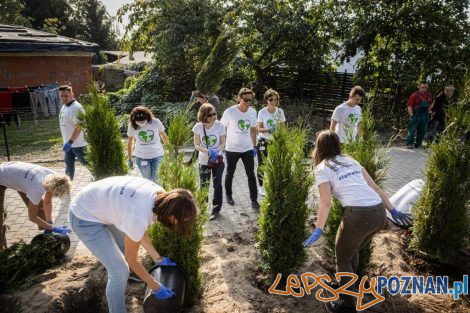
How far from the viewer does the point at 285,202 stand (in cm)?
357

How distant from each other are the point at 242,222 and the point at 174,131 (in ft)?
6.38

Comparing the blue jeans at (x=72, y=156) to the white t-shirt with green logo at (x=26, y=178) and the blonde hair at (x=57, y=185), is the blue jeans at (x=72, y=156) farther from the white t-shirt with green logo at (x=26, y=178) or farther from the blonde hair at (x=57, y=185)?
the blonde hair at (x=57, y=185)

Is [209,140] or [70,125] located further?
[70,125]

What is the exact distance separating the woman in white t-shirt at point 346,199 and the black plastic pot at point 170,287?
1196 mm

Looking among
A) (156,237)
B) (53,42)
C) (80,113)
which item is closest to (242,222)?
(156,237)

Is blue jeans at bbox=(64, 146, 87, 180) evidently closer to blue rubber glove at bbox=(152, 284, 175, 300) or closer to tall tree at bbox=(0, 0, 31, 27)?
blue rubber glove at bbox=(152, 284, 175, 300)

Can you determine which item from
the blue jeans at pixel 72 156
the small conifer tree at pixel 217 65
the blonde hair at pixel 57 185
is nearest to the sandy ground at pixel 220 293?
the blonde hair at pixel 57 185

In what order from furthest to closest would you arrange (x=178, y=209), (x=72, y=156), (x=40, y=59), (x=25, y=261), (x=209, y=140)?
(x=40, y=59)
(x=72, y=156)
(x=209, y=140)
(x=25, y=261)
(x=178, y=209)

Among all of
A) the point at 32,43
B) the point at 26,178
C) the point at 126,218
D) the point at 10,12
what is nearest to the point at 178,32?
the point at 32,43

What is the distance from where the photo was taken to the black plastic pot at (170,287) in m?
2.92

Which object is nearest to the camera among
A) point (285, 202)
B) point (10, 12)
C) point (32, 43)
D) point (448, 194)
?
point (285, 202)

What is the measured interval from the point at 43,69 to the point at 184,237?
15.0 meters

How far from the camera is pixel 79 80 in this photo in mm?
16656

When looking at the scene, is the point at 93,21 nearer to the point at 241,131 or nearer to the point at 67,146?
the point at 67,146
